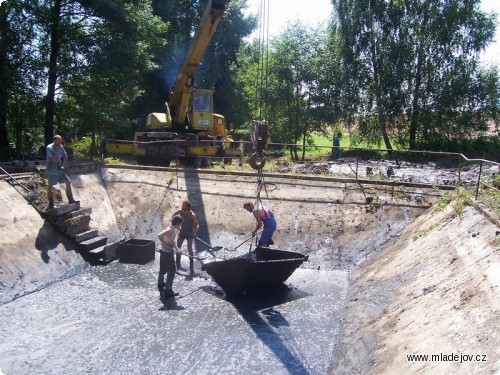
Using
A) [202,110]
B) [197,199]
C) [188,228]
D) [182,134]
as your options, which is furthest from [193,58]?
[188,228]

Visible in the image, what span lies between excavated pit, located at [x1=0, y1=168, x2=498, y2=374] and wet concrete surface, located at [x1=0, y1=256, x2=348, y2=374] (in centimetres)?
3

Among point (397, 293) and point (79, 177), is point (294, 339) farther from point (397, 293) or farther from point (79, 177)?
point (79, 177)

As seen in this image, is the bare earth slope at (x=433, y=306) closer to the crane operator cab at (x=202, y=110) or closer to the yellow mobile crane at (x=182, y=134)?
the yellow mobile crane at (x=182, y=134)

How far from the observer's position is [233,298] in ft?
33.5

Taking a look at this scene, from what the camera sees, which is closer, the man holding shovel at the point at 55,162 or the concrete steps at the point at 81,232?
the man holding shovel at the point at 55,162

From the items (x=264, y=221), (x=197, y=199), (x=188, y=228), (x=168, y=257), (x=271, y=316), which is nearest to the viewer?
(x=271, y=316)

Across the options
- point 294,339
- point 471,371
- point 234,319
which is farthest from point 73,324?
point 471,371

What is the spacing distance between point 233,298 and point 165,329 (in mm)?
2200

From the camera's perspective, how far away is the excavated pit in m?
7.08

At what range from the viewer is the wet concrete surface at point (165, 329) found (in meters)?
7.15

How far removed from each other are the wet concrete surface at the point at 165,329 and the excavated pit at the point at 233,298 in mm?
31

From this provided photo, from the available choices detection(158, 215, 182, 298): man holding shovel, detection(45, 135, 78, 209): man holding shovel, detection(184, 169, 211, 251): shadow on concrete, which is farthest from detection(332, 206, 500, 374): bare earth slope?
detection(45, 135, 78, 209): man holding shovel

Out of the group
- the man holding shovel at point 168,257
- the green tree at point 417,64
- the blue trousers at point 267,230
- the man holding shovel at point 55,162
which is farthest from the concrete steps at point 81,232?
the green tree at point 417,64

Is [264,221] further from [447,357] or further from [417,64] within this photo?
[417,64]
